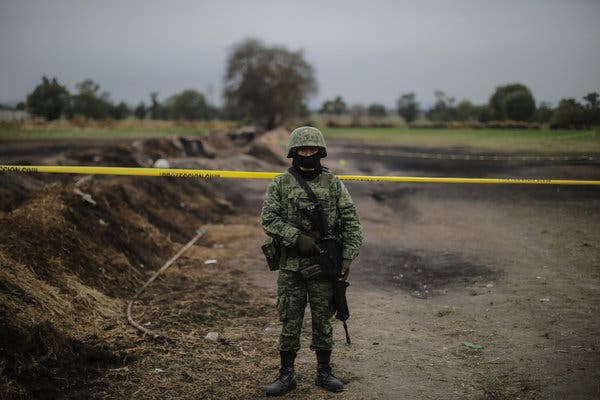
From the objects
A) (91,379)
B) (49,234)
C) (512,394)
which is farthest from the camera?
(49,234)

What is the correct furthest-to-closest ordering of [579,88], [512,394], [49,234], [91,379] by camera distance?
[579,88] < [49,234] < [91,379] < [512,394]

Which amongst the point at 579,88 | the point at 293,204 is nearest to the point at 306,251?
the point at 293,204

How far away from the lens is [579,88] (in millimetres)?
7770

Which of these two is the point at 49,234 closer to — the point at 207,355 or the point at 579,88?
the point at 207,355

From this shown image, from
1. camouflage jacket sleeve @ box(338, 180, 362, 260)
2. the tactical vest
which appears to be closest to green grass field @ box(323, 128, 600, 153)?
camouflage jacket sleeve @ box(338, 180, 362, 260)

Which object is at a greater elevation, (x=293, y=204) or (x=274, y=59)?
(x=274, y=59)

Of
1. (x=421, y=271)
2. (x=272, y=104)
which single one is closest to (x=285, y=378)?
(x=421, y=271)

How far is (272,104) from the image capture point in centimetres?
5981

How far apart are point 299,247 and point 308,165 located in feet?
2.35

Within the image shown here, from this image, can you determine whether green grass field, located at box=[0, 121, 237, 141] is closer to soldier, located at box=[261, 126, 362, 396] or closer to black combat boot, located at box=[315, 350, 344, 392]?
soldier, located at box=[261, 126, 362, 396]

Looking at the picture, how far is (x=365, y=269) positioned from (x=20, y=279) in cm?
504

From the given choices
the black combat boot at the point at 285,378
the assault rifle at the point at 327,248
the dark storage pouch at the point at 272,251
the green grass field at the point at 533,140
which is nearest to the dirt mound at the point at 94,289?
the black combat boot at the point at 285,378

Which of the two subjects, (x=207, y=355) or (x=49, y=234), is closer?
(x=207, y=355)

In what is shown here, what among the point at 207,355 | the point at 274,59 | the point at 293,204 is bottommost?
the point at 207,355
